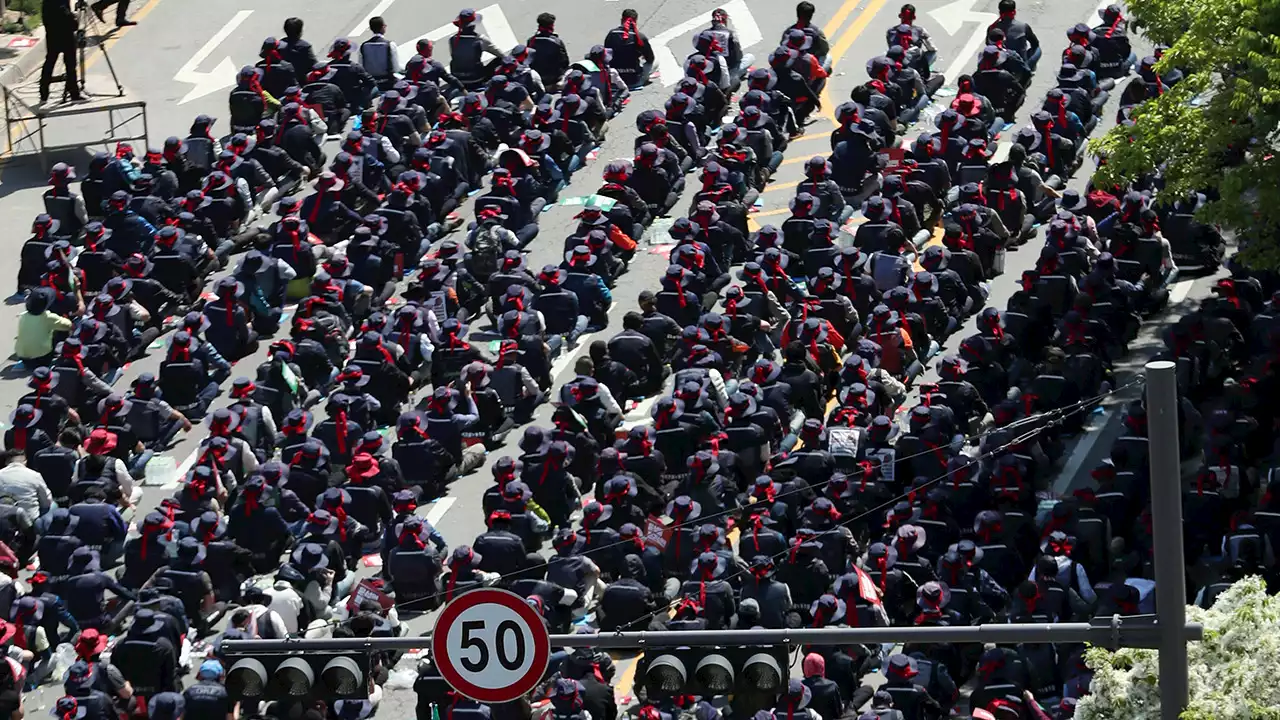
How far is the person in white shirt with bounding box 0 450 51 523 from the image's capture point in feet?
101

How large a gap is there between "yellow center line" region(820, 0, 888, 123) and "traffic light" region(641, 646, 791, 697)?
23213 millimetres

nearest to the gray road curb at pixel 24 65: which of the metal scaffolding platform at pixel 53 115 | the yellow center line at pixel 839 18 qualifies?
the metal scaffolding platform at pixel 53 115

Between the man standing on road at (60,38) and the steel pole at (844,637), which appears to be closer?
the steel pole at (844,637)

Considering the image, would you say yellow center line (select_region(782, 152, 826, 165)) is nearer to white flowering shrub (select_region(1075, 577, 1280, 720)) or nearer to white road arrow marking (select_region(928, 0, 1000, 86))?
white road arrow marking (select_region(928, 0, 1000, 86))

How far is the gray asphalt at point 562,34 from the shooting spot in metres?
37.8

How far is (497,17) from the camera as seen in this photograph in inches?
1784

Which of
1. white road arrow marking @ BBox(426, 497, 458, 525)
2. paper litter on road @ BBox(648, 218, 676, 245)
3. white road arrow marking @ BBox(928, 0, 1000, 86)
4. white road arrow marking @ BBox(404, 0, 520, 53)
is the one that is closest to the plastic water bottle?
white road arrow marking @ BBox(426, 497, 458, 525)

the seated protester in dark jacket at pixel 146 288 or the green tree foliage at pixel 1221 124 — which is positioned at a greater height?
the green tree foliage at pixel 1221 124

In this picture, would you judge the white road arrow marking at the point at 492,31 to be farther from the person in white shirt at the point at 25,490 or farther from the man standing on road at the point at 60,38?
the person in white shirt at the point at 25,490

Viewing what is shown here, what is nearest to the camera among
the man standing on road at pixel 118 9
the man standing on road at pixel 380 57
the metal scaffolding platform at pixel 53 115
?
the metal scaffolding platform at pixel 53 115

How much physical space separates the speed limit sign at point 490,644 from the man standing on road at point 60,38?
24.5 m

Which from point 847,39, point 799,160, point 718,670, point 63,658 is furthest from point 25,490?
point 847,39

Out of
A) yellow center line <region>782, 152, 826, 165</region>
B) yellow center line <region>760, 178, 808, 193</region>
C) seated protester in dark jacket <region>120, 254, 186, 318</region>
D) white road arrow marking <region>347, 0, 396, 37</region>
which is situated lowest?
seated protester in dark jacket <region>120, 254, 186, 318</region>

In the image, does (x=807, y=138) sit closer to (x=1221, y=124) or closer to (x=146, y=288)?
(x=146, y=288)
